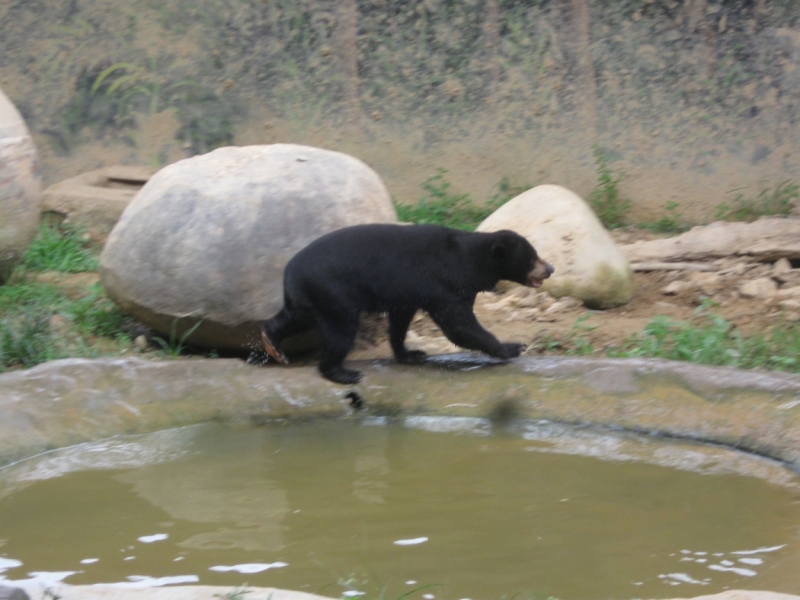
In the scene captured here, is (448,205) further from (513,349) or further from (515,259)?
(513,349)

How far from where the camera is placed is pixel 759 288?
625cm

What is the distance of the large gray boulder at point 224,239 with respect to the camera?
5336 millimetres

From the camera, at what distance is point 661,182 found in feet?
27.6

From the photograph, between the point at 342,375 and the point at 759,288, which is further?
the point at 759,288

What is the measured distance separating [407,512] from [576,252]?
3.24m

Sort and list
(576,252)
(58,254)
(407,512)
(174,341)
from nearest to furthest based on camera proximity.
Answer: (407,512)
(174,341)
(576,252)
(58,254)

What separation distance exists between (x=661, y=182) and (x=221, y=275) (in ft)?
15.2

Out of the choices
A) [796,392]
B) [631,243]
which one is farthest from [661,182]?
[796,392]

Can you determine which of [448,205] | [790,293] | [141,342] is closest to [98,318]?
[141,342]

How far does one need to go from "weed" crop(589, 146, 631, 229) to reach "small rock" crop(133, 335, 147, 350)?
423 cm

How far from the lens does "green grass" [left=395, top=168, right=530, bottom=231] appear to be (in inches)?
320

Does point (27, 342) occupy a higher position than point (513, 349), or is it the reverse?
point (27, 342)

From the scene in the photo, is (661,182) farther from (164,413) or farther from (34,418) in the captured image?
(34,418)

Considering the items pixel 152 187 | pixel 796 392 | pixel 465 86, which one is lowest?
pixel 796 392
